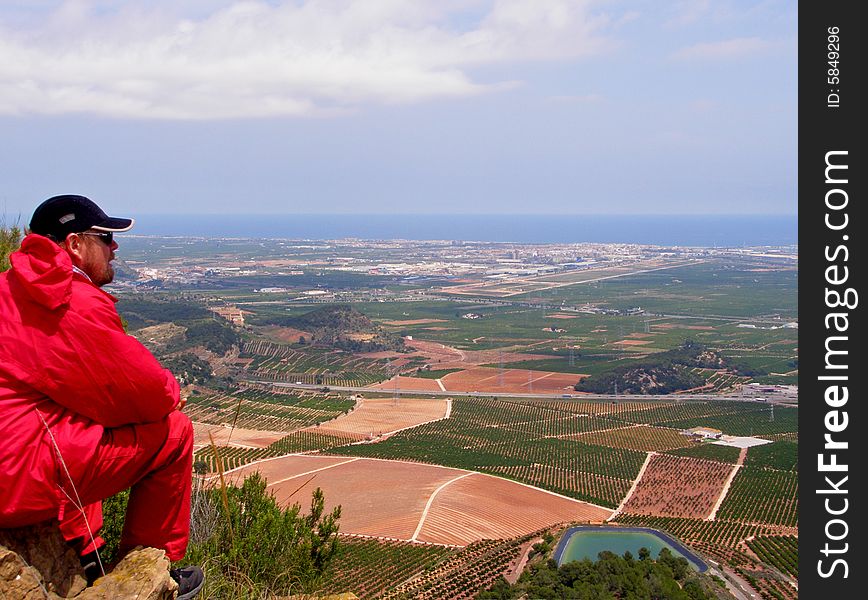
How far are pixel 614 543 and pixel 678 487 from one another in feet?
32.8

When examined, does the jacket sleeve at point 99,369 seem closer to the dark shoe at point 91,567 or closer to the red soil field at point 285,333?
the dark shoe at point 91,567

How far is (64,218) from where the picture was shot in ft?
8.37

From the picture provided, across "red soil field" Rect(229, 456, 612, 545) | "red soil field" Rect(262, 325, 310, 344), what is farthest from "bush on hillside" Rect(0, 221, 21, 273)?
"red soil field" Rect(262, 325, 310, 344)

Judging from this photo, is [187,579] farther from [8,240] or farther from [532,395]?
[532,395]

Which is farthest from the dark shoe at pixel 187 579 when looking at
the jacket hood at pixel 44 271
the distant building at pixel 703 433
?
the distant building at pixel 703 433

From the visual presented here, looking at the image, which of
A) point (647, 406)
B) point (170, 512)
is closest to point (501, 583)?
point (170, 512)

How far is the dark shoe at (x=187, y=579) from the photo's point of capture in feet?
9.61

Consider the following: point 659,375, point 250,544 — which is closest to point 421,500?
point 250,544

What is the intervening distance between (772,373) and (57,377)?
203ft

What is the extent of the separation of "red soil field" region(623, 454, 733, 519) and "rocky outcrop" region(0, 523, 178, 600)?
26598 mm

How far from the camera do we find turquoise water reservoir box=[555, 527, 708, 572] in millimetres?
20219
